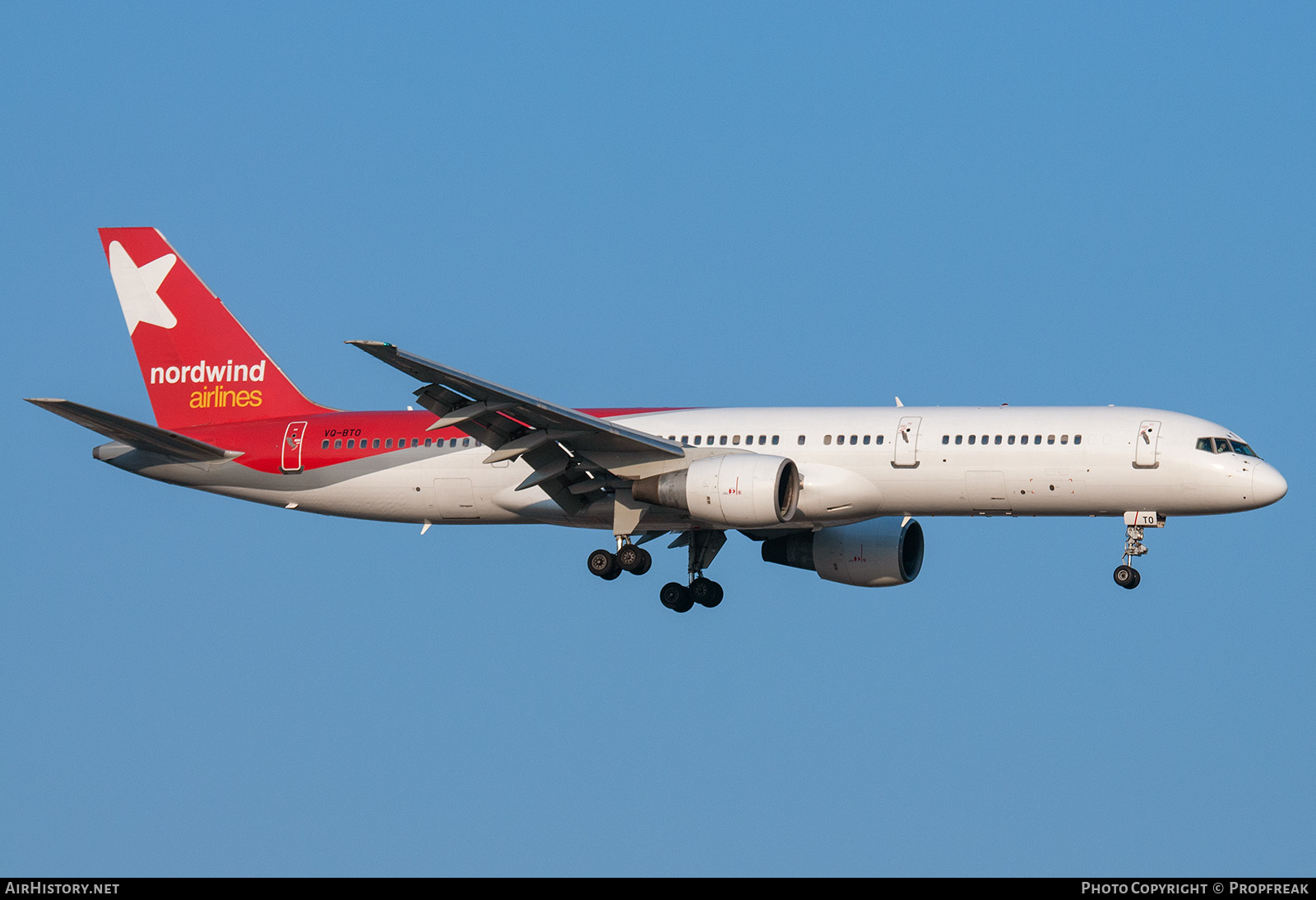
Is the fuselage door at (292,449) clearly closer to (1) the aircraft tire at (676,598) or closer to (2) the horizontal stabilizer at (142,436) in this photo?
(2) the horizontal stabilizer at (142,436)

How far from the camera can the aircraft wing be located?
42.7 metres

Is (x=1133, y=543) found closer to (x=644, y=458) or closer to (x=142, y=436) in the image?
(x=644, y=458)

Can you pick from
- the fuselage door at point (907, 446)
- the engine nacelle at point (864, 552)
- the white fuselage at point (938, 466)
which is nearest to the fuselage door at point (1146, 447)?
the white fuselage at point (938, 466)

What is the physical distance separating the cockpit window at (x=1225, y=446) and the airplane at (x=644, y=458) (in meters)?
0.05

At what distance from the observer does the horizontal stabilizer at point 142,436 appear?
1809 inches

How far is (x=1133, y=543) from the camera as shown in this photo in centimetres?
4494

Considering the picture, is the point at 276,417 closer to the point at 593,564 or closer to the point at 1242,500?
the point at 593,564

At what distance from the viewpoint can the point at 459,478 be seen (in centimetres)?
4909

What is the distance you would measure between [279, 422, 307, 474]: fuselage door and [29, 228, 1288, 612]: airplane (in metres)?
0.05

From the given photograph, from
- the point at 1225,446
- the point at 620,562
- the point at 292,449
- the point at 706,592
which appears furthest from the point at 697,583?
the point at 1225,446

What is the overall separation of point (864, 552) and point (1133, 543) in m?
8.75

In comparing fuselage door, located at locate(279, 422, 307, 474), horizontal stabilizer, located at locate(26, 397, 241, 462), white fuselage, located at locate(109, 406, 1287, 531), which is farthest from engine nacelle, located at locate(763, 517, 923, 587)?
horizontal stabilizer, located at locate(26, 397, 241, 462)

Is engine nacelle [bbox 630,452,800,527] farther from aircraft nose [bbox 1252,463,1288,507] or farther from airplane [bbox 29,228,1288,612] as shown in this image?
aircraft nose [bbox 1252,463,1288,507]

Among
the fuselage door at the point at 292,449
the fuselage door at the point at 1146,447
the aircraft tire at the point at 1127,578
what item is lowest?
the aircraft tire at the point at 1127,578
